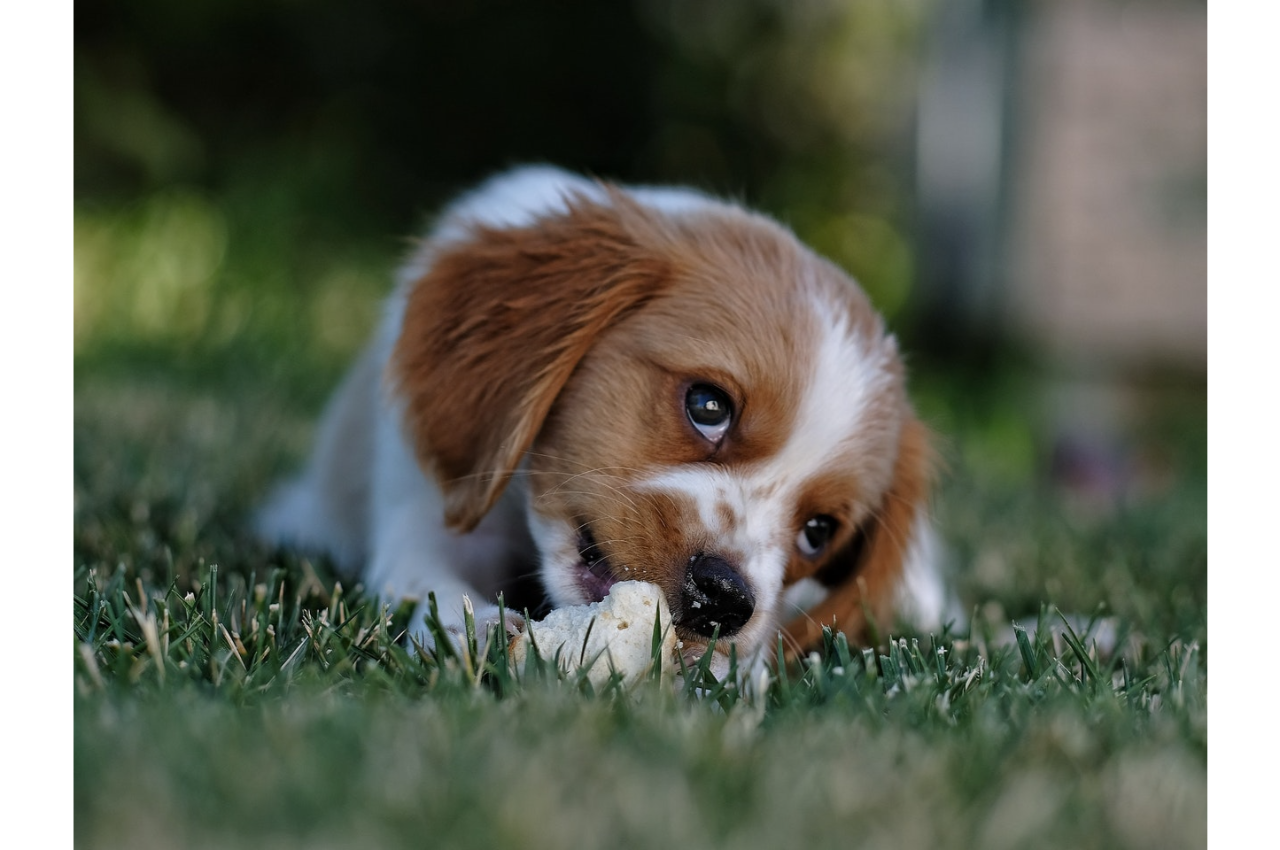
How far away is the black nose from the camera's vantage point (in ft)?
8.17

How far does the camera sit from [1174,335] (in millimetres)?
11156

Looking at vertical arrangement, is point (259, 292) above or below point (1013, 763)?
above

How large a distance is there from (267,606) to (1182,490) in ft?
18.9

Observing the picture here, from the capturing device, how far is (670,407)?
109 inches

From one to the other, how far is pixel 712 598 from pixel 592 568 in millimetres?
308

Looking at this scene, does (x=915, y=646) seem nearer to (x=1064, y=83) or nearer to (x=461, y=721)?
(x=461, y=721)

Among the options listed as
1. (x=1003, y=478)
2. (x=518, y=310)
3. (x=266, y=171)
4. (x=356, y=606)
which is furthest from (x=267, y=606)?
(x=266, y=171)

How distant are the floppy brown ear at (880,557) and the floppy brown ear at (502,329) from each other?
0.84 m

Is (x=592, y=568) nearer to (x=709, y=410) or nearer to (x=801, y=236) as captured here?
(x=709, y=410)

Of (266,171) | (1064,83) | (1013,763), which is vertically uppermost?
(1064,83)

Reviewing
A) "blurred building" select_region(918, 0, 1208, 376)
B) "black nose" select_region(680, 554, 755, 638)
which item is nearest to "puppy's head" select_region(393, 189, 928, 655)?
"black nose" select_region(680, 554, 755, 638)

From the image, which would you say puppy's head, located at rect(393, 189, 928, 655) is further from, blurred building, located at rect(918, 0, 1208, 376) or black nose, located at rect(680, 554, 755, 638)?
blurred building, located at rect(918, 0, 1208, 376)

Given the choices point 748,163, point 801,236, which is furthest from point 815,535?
point 748,163

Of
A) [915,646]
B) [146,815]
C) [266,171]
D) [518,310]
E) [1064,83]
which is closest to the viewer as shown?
[146,815]
